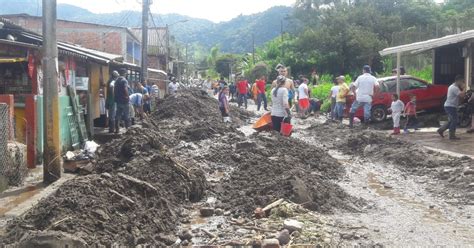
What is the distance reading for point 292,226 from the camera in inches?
220

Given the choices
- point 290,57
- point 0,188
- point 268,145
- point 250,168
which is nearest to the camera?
point 0,188

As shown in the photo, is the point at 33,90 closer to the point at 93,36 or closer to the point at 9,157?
the point at 9,157

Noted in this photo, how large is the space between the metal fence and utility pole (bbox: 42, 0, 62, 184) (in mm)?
403

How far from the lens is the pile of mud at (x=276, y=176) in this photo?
6.88 metres

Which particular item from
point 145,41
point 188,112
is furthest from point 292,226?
point 145,41

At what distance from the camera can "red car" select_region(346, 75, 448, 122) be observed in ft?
60.0

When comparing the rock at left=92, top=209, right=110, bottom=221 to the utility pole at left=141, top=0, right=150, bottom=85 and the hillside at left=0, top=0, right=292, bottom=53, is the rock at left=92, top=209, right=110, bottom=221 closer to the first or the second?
the utility pole at left=141, top=0, right=150, bottom=85

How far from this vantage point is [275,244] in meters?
5.06

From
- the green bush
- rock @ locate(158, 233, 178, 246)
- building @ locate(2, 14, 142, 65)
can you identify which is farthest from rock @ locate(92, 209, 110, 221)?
building @ locate(2, 14, 142, 65)

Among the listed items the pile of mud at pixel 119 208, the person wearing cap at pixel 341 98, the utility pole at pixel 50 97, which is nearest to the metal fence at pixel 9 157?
the utility pole at pixel 50 97

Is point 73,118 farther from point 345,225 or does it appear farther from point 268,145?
point 345,225

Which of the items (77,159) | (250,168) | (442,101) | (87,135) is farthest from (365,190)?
(442,101)

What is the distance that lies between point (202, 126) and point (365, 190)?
7.29m

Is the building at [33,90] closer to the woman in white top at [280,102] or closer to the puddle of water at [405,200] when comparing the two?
the woman in white top at [280,102]
